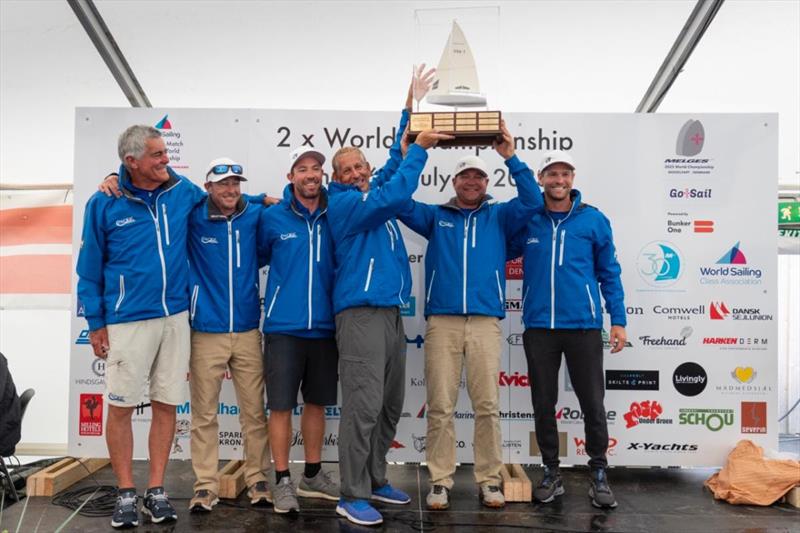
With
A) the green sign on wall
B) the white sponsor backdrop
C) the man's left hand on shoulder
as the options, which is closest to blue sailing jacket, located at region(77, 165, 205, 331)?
the white sponsor backdrop

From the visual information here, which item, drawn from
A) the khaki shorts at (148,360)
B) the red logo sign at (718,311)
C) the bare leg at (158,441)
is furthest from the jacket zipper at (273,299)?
the red logo sign at (718,311)

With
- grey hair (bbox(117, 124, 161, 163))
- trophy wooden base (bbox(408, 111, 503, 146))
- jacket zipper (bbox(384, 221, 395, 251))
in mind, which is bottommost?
jacket zipper (bbox(384, 221, 395, 251))

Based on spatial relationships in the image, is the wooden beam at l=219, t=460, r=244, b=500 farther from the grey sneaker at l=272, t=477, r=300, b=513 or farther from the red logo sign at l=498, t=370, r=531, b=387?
the red logo sign at l=498, t=370, r=531, b=387

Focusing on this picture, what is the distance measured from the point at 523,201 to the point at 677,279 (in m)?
1.28

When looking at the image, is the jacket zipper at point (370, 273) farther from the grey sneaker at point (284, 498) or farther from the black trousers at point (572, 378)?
the grey sneaker at point (284, 498)

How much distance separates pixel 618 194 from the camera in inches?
158

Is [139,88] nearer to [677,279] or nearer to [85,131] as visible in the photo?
[85,131]

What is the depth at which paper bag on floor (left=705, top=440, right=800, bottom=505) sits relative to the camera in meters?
3.55

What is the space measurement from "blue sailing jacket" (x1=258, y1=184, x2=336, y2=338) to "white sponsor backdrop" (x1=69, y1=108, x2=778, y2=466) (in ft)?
2.57

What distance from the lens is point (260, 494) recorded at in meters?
3.41

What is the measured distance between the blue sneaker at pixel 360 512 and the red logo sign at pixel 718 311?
7.63ft

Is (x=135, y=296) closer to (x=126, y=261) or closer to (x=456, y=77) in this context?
(x=126, y=261)

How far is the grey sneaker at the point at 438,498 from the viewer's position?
335 centimetres

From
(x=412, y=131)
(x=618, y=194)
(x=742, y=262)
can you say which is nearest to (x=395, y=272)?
(x=412, y=131)
